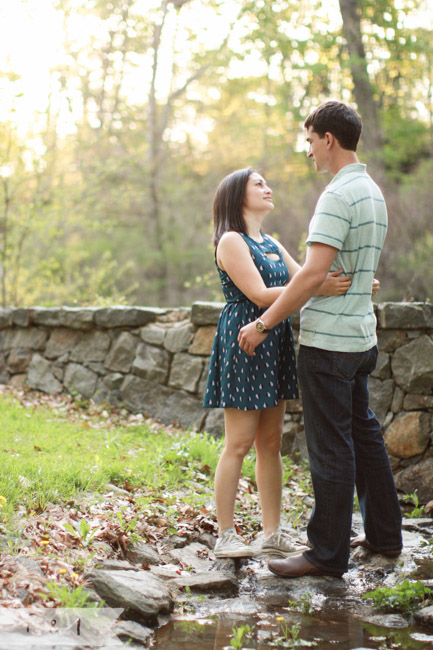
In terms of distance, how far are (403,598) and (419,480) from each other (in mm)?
1948

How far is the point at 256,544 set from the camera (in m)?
3.46

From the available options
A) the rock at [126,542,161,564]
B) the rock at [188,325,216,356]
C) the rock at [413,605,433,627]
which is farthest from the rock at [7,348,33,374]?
the rock at [413,605,433,627]

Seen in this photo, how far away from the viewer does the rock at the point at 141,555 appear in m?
3.06

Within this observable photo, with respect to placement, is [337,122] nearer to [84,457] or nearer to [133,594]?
[133,594]

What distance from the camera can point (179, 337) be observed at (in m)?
5.90

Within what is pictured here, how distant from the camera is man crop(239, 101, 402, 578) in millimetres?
2779

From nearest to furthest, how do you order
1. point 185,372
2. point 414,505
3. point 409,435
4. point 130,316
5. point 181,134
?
point 414,505
point 409,435
point 185,372
point 130,316
point 181,134

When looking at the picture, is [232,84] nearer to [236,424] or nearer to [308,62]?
[308,62]

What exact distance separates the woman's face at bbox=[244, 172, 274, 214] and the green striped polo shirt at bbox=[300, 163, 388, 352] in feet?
1.31

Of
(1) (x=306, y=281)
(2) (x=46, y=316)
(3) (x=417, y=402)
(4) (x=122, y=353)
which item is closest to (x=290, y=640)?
(1) (x=306, y=281)

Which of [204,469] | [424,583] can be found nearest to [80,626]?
[424,583]

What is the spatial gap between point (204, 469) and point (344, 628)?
2.06 m

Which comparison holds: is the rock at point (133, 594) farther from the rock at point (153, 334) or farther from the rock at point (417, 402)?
the rock at point (153, 334)

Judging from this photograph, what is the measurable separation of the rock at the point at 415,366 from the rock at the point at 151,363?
2204 mm
